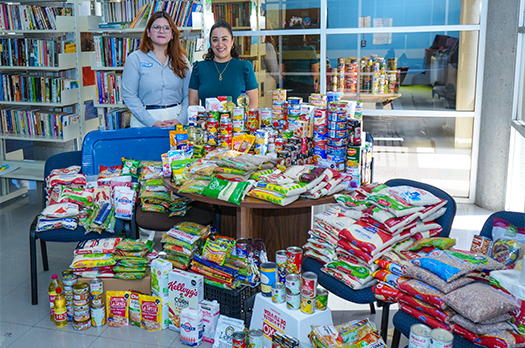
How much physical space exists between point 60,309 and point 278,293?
1.39m

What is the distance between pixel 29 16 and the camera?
548cm

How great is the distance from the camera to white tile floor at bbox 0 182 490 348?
294 centimetres

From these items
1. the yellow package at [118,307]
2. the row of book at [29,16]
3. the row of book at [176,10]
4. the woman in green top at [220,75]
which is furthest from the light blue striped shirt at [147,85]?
the yellow package at [118,307]

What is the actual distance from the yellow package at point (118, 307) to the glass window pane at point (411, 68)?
333 centimetres

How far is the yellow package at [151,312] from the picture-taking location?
9.96 ft

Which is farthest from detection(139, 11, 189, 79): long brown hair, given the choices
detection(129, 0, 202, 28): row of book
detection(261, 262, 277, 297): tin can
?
detection(261, 262, 277, 297): tin can

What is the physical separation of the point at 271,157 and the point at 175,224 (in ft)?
2.62

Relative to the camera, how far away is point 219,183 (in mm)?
2971

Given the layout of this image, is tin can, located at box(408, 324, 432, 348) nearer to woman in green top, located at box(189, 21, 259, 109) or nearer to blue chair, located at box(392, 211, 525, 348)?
blue chair, located at box(392, 211, 525, 348)

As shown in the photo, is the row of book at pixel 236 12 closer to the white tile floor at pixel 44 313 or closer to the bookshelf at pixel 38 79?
the bookshelf at pixel 38 79

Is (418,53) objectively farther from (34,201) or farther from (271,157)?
(34,201)

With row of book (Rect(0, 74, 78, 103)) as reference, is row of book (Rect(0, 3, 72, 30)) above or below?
above

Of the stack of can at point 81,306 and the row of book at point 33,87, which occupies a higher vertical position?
the row of book at point 33,87

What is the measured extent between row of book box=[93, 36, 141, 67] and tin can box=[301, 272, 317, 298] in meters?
3.78
